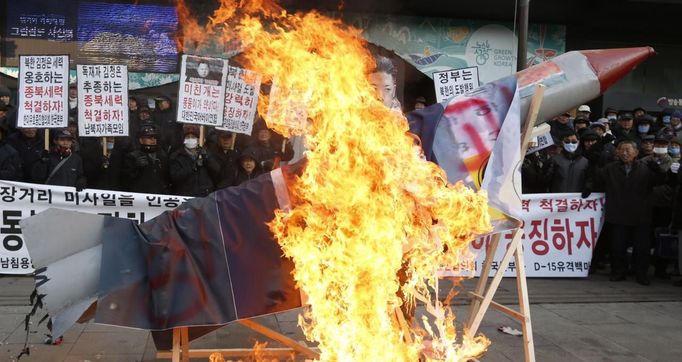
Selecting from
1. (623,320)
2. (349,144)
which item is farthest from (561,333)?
(349,144)

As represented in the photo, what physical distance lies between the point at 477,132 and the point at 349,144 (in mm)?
957

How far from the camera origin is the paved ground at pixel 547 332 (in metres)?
5.06

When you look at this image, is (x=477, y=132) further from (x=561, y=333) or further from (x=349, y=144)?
(x=561, y=333)

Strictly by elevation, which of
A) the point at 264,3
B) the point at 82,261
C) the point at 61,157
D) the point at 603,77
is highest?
the point at 264,3

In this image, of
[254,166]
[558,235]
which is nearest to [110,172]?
[254,166]

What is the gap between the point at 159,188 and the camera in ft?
25.1

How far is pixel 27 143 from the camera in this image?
766 cm

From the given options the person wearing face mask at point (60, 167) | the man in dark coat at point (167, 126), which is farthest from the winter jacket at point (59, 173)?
the man in dark coat at point (167, 126)

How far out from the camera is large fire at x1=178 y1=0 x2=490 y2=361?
11.9 feet

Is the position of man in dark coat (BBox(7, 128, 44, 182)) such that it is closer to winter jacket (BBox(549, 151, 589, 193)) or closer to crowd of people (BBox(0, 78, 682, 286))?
crowd of people (BBox(0, 78, 682, 286))

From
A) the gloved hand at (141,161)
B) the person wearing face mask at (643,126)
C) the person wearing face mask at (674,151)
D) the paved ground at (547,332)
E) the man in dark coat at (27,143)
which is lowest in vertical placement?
the paved ground at (547,332)

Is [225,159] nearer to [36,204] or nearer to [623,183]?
[36,204]

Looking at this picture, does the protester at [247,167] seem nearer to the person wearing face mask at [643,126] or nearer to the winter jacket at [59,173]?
the winter jacket at [59,173]

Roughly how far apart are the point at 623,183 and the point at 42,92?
723 cm
